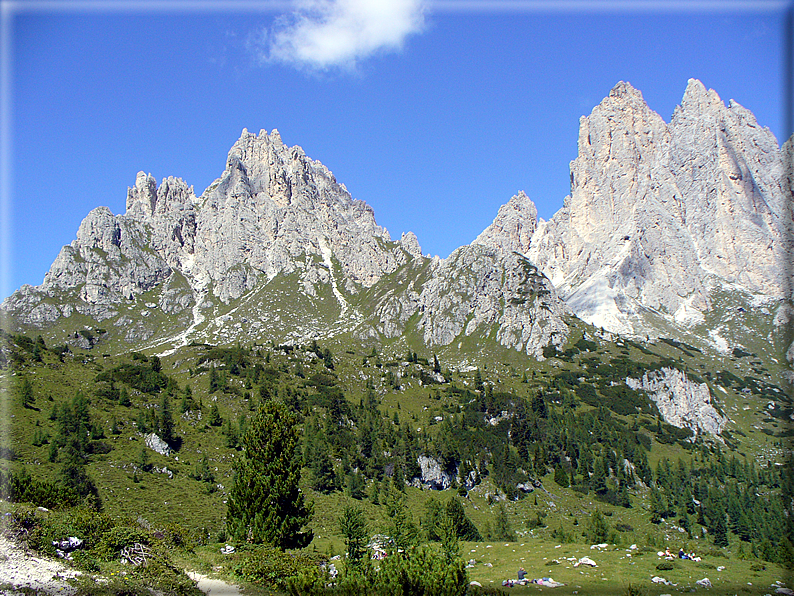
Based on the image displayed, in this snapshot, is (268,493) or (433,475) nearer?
(268,493)

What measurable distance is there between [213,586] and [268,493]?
562 inches

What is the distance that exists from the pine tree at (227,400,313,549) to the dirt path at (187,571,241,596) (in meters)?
11.2

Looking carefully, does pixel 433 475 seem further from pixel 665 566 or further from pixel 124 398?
pixel 665 566

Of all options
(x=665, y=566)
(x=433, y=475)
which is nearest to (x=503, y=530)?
(x=433, y=475)

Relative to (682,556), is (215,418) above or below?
above

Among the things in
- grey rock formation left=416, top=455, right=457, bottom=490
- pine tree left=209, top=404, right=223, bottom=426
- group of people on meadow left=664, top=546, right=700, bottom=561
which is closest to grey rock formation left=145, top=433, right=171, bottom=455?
pine tree left=209, top=404, right=223, bottom=426

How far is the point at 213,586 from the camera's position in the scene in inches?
1038

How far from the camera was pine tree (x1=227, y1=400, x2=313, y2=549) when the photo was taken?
130ft

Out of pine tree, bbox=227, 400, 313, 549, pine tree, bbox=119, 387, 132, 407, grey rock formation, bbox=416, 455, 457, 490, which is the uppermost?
pine tree, bbox=119, 387, 132, 407

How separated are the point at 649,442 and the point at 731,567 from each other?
149351 mm

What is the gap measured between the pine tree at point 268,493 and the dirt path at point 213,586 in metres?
11.2

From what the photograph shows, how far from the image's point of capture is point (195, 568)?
28.9 metres

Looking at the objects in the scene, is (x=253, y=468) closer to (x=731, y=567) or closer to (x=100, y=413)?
(x=731, y=567)

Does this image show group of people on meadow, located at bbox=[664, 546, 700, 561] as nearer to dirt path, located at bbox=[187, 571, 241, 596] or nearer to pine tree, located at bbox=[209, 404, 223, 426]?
dirt path, located at bbox=[187, 571, 241, 596]
